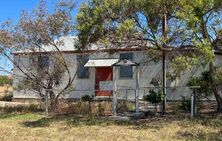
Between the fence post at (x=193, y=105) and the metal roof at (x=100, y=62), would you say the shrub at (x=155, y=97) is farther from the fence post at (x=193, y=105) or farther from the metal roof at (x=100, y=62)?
the metal roof at (x=100, y=62)

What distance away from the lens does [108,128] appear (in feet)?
44.7

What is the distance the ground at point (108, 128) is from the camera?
1206cm

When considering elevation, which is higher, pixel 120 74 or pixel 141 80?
pixel 120 74

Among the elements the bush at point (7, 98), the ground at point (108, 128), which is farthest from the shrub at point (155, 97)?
the bush at point (7, 98)

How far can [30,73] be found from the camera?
1852 cm

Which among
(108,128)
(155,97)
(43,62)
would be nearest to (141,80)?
(155,97)

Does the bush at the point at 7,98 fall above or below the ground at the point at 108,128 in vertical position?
above

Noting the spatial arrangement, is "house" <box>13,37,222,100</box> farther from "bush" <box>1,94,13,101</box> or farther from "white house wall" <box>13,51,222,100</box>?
"bush" <box>1,94,13,101</box>

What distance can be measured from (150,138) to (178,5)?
4568 millimetres

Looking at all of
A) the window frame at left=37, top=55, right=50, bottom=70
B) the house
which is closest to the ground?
the window frame at left=37, top=55, right=50, bottom=70

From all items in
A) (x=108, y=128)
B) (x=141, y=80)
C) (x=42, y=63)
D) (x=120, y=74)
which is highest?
(x=42, y=63)

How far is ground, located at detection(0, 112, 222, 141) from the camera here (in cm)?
1206

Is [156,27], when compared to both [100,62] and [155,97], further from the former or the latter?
[100,62]

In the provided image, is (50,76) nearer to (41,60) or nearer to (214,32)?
(41,60)
